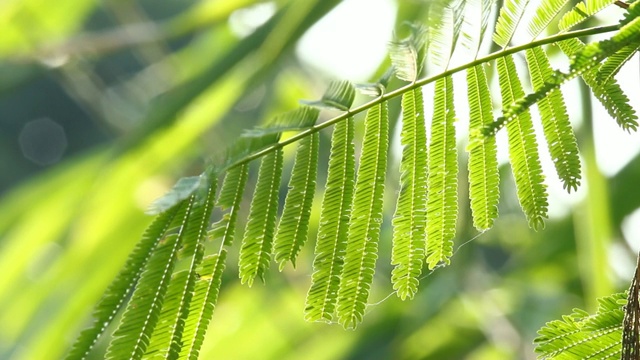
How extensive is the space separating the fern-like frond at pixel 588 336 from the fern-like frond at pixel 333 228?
129 millimetres

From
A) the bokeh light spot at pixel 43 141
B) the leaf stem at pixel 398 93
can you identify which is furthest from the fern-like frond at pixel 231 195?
the bokeh light spot at pixel 43 141

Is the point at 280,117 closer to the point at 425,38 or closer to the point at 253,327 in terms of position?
the point at 425,38

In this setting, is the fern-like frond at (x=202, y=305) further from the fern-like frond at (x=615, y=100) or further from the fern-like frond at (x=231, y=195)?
the fern-like frond at (x=615, y=100)

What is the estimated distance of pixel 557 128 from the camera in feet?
1.94

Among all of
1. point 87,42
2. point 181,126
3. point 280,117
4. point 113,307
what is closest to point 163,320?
point 113,307

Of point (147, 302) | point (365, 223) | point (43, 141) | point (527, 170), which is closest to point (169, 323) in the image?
point (147, 302)

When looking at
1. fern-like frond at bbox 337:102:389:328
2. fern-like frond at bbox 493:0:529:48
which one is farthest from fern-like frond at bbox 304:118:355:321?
fern-like frond at bbox 493:0:529:48

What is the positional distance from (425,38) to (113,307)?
267 mm

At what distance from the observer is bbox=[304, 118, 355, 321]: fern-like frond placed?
58 centimetres

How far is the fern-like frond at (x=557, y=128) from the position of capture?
1.89ft

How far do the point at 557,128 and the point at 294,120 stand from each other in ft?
0.55

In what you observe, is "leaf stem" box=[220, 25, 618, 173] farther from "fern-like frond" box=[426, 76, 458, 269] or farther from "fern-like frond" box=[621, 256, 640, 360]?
"fern-like frond" box=[621, 256, 640, 360]

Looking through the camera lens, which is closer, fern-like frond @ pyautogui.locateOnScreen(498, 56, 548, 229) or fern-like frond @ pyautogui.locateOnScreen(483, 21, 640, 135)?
fern-like frond @ pyautogui.locateOnScreen(483, 21, 640, 135)

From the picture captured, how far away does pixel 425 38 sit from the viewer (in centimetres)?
62
